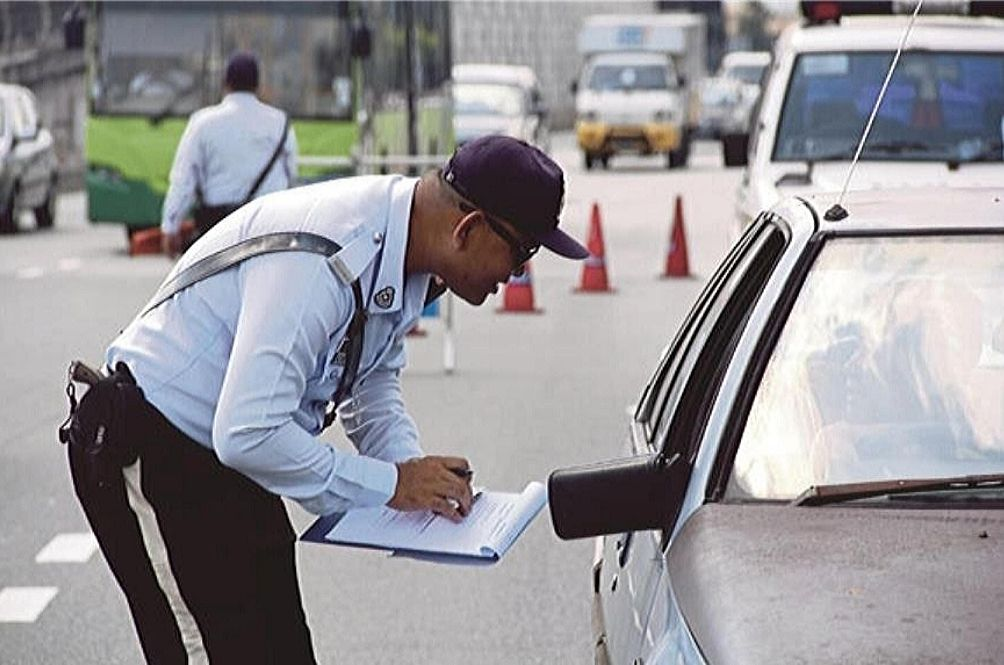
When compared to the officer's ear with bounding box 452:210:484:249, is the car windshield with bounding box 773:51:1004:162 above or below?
below

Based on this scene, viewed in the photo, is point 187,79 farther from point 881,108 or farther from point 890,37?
point 881,108

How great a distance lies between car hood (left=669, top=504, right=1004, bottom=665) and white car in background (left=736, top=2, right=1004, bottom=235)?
7.87 m

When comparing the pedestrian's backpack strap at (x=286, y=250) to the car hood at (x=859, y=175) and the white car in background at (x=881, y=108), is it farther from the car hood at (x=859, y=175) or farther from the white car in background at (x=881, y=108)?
the white car in background at (x=881, y=108)

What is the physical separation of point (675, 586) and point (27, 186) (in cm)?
2701

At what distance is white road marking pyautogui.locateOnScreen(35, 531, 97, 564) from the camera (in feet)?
29.5

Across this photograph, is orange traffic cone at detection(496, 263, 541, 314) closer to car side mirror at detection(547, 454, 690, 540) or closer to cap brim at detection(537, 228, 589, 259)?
cap brim at detection(537, 228, 589, 259)

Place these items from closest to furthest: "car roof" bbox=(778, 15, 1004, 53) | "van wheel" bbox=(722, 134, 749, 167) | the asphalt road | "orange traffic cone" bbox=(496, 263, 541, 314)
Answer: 1. the asphalt road
2. "car roof" bbox=(778, 15, 1004, 53)
3. "van wheel" bbox=(722, 134, 749, 167)
4. "orange traffic cone" bbox=(496, 263, 541, 314)

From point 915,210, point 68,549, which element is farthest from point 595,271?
point 915,210

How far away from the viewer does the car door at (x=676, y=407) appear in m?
4.30

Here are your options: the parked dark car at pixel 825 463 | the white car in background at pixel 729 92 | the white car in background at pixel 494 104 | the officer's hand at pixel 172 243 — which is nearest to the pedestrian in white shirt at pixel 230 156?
the officer's hand at pixel 172 243

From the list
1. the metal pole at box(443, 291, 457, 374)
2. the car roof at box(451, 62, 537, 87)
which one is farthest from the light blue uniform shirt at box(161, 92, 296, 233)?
the car roof at box(451, 62, 537, 87)

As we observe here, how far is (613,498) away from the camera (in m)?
4.33

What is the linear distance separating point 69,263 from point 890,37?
1255 centimetres

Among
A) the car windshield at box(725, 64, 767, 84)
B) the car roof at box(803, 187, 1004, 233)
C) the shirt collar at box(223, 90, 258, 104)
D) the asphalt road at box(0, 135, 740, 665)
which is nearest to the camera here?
the car roof at box(803, 187, 1004, 233)
